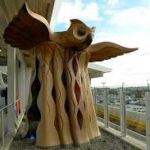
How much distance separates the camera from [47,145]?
7648 mm

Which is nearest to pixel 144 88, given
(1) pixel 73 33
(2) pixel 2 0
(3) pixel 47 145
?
(1) pixel 73 33

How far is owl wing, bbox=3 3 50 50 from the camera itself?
6.92 m

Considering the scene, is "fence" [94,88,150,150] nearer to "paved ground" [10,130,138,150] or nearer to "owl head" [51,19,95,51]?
"paved ground" [10,130,138,150]

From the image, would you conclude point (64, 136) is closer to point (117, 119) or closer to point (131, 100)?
point (131, 100)

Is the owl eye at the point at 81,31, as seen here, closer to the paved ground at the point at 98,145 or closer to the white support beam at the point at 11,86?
the paved ground at the point at 98,145

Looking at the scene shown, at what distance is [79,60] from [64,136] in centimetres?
198

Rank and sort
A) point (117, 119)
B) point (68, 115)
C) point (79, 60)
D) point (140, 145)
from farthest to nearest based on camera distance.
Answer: point (117, 119) → point (79, 60) → point (68, 115) → point (140, 145)

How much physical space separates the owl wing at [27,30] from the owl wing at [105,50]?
4.94 ft

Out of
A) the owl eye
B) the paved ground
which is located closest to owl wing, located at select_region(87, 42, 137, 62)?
the owl eye

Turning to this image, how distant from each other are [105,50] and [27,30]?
2.54 meters

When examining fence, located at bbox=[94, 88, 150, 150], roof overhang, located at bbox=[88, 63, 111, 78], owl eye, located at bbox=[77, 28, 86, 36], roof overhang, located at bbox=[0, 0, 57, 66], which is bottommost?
fence, located at bbox=[94, 88, 150, 150]

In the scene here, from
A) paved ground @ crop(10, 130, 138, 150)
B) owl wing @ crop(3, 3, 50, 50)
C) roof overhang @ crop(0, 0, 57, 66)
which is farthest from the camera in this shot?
roof overhang @ crop(0, 0, 57, 66)

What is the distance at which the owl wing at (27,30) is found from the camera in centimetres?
692

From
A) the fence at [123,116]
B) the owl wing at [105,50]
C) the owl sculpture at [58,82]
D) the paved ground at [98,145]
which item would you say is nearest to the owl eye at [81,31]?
the owl sculpture at [58,82]
